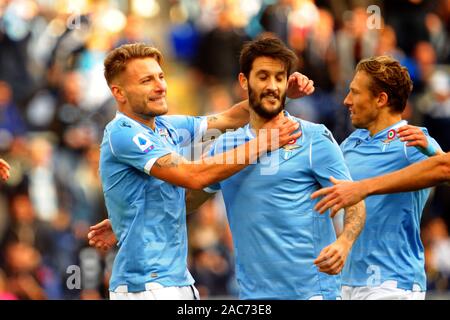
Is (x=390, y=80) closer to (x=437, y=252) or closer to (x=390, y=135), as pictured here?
(x=390, y=135)

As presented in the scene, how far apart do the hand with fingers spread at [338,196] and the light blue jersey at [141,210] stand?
1.16 meters

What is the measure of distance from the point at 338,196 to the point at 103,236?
2044mm

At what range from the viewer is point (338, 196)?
25.3ft

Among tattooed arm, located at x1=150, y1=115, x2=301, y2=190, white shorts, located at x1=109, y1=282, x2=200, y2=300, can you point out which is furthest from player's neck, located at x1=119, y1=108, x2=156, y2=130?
white shorts, located at x1=109, y1=282, x2=200, y2=300

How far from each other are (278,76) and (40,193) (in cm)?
832

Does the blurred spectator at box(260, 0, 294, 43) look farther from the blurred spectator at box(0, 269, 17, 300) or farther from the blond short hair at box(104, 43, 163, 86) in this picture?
the blond short hair at box(104, 43, 163, 86)

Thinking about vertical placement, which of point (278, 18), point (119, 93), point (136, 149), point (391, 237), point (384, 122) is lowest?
point (391, 237)

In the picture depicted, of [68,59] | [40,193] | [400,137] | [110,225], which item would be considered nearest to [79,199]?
[40,193]

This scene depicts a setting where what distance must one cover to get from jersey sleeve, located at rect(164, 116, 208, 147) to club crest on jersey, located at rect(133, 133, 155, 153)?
0.60 meters

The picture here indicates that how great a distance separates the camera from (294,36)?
1664 centimetres

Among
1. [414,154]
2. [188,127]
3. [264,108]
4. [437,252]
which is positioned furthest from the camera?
[437,252]

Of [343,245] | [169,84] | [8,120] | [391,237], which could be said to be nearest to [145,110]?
[343,245]

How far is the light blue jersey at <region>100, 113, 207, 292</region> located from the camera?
8234 millimetres

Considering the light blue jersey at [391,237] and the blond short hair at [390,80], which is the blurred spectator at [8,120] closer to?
the blond short hair at [390,80]
